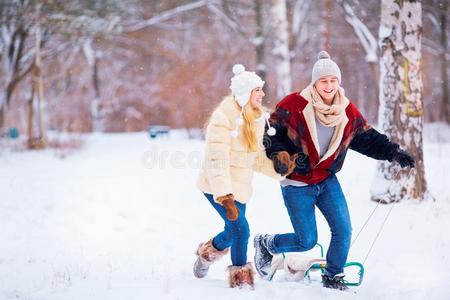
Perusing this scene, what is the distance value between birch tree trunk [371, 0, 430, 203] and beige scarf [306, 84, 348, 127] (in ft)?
10.6

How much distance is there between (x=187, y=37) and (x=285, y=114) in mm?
26747

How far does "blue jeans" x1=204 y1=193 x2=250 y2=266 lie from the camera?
4215 mm

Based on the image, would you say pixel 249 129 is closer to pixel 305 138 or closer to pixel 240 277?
pixel 305 138

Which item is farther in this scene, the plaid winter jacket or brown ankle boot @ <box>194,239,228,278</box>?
brown ankle boot @ <box>194,239,228,278</box>

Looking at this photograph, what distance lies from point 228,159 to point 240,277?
3.14 ft

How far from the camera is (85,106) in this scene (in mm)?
40188

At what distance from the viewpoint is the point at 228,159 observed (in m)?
4.06

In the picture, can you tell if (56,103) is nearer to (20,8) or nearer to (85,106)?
(85,106)

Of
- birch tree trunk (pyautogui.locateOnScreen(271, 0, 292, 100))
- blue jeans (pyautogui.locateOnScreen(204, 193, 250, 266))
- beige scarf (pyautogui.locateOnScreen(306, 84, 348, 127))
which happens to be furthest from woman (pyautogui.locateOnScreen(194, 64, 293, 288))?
birch tree trunk (pyautogui.locateOnScreen(271, 0, 292, 100))

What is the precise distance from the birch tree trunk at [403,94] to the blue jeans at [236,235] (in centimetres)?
339

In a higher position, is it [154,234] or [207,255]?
[207,255]

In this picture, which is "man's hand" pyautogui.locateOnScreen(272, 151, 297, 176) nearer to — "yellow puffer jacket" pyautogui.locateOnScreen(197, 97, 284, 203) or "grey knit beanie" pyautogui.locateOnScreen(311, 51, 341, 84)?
"yellow puffer jacket" pyautogui.locateOnScreen(197, 97, 284, 203)

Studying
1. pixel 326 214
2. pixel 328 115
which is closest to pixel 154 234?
pixel 326 214

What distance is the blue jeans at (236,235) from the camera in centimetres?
421
